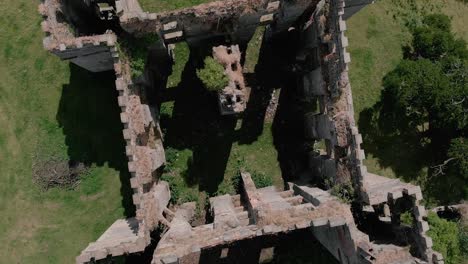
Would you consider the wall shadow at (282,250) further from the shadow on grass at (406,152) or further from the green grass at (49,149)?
the green grass at (49,149)

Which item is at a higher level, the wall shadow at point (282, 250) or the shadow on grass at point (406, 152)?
the shadow on grass at point (406, 152)

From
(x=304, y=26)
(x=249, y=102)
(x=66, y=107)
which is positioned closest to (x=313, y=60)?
(x=304, y=26)

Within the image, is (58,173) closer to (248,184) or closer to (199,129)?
(199,129)

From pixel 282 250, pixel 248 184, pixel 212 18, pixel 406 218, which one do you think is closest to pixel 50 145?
pixel 248 184

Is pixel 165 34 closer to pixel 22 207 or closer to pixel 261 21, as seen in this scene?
pixel 261 21

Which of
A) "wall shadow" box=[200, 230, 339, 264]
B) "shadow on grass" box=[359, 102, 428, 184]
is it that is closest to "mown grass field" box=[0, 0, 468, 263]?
"shadow on grass" box=[359, 102, 428, 184]

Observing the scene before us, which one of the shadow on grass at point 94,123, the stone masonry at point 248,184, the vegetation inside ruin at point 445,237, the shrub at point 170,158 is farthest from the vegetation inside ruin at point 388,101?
the shadow on grass at point 94,123
